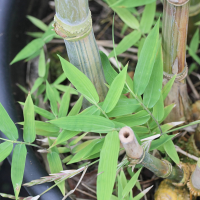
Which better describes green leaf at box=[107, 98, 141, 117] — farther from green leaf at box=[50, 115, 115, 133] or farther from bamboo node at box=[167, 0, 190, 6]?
bamboo node at box=[167, 0, 190, 6]

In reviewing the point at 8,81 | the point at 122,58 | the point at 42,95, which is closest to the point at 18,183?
the point at 8,81

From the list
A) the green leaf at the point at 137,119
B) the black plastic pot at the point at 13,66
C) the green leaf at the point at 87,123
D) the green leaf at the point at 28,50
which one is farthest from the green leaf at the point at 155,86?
the green leaf at the point at 28,50

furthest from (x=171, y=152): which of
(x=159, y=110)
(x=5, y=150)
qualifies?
(x=5, y=150)

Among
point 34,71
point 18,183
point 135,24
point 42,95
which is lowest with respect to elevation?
point 18,183

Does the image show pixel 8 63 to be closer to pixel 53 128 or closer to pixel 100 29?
pixel 53 128

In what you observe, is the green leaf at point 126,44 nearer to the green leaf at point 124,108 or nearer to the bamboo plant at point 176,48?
the bamboo plant at point 176,48

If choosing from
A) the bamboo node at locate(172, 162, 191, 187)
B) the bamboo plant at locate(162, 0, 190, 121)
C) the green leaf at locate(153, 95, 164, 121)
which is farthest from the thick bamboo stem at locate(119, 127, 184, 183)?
the bamboo plant at locate(162, 0, 190, 121)
